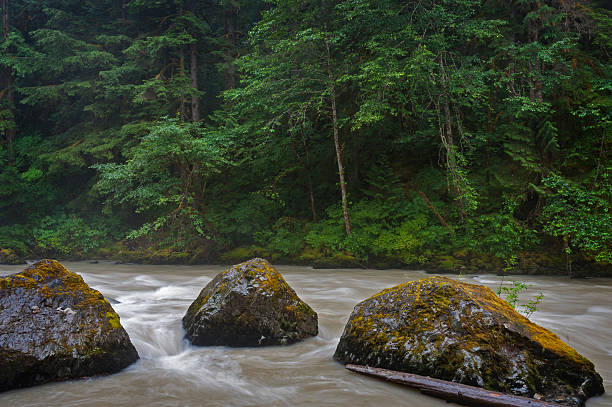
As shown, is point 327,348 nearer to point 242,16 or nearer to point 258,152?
point 258,152

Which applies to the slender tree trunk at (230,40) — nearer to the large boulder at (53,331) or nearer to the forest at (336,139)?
the forest at (336,139)

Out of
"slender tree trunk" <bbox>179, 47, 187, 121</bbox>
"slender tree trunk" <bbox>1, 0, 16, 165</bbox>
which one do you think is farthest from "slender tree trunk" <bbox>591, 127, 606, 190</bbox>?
"slender tree trunk" <bbox>1, 0, 16, 165</bbox>

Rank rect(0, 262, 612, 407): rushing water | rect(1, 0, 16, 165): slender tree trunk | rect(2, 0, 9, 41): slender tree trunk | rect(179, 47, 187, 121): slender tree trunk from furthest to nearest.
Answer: rect(2, 0, 9, 41): slender tree trunk < rect(1, 0, 16, 165): slender tree trunk < rect(179, 47, 187, 121): slender tree trunk < rect(0, 262, 612, 407): rushing water

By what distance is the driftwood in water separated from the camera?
267cm

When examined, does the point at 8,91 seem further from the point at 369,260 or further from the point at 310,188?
the point at 369,260

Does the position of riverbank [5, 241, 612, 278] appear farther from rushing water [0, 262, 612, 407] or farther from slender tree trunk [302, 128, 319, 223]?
slender tree trunk [302, 128, 319, 223]

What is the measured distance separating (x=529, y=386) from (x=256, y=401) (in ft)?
7.82

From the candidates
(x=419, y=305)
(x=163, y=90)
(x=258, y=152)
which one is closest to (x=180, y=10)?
(x=163, y=90)

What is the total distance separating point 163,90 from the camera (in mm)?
14977

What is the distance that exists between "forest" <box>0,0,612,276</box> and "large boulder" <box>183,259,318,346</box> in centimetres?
638

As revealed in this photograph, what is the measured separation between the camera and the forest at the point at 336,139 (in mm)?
9945

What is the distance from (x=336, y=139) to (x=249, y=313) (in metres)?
8.23

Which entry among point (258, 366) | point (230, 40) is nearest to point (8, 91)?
point (230, 40)

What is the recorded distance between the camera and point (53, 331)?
3.72 m
